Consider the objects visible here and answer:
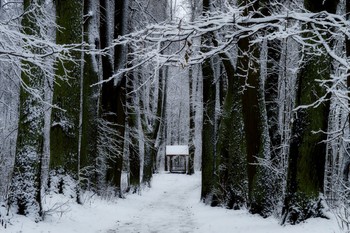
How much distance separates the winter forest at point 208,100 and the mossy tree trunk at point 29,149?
0.02 meters

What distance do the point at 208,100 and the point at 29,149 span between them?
9.48 m

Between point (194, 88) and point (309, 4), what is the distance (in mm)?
23833

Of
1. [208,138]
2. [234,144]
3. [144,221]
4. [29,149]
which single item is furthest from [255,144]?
[29,149]

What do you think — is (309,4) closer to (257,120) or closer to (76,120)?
(257,120)

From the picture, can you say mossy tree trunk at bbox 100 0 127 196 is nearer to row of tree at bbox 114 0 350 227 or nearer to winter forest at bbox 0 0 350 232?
winter forest at bbox 0 0 350 232

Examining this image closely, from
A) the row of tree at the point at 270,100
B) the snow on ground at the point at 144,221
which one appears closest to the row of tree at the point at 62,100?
the snow on ground at the point at 144,221

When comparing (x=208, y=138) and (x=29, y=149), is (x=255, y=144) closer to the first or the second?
(x=208, y=138)

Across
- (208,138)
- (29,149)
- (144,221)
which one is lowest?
(144,221)

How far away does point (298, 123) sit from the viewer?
8195mm

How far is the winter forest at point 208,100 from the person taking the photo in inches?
195

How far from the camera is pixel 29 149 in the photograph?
26.9 ft

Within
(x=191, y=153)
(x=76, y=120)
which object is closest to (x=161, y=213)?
(x=76, y=120)

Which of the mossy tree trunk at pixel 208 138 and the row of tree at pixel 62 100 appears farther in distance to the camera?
the mossy tree trunk at pixel 208 138

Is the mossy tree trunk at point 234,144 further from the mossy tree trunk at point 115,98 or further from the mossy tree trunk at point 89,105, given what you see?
the mossy tree trunk at point 115,98
